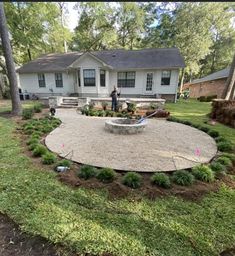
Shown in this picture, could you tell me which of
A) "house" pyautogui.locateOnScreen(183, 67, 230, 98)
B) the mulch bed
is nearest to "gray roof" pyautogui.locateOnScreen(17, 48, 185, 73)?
"house" pyautogui.locateOnScreen(183, 67, 230, 98)

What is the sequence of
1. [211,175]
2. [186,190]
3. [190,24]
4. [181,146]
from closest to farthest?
[186,190]
[211,175]
[181,146]
[190,24]

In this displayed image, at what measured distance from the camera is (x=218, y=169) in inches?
152

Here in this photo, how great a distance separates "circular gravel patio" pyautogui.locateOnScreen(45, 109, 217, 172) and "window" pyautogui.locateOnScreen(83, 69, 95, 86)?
9.40 m

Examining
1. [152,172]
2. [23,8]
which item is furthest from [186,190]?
[23,8]

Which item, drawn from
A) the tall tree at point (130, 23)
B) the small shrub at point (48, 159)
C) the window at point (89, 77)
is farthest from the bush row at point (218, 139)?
the tall tree at point (130, 23)

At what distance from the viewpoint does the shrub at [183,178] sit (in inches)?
133

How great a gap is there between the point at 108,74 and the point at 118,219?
15571 millimetres

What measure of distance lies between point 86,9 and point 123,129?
2673 cm

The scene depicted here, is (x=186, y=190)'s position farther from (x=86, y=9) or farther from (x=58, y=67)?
(x=86, y=9)

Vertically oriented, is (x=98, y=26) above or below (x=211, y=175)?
above

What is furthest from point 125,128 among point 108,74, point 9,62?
point 108,74

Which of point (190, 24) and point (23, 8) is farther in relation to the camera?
point (190, 24)

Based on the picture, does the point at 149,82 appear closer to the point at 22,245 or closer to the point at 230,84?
the point at 230,84

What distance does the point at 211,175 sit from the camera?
3.57 m
